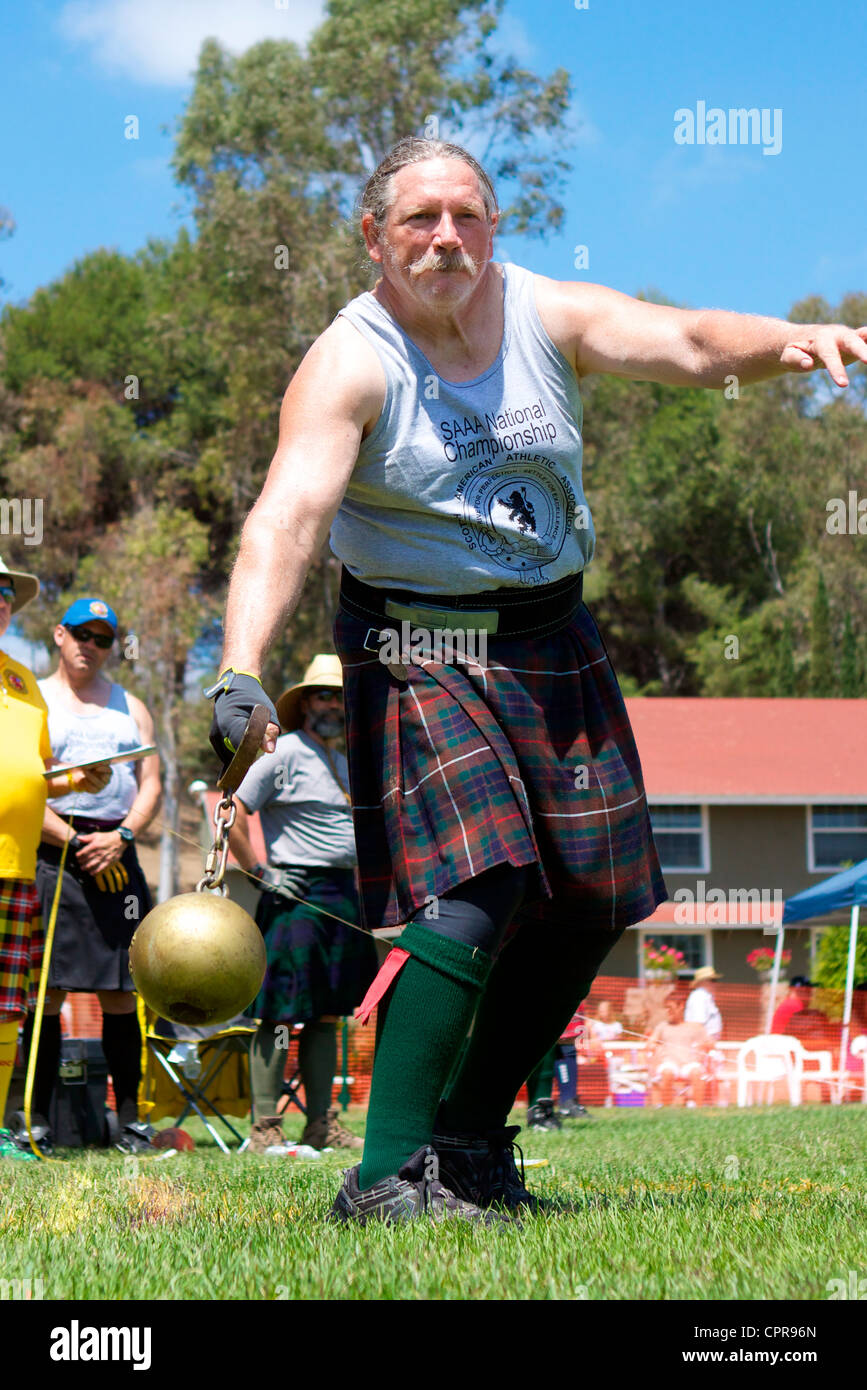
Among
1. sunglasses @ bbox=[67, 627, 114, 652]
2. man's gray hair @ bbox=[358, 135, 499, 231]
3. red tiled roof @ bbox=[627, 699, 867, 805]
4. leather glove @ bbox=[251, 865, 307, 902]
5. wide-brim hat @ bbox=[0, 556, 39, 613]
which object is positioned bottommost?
leather glove @ bbox=[251, 865, 307, 902]

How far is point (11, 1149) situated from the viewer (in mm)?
5699

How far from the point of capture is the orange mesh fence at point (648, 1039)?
1513cm

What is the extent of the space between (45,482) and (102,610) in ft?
103

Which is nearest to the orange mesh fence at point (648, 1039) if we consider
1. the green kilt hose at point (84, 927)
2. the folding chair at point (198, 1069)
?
the folding chair at point (198, 1069)

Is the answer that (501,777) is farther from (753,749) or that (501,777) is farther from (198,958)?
(753,749)

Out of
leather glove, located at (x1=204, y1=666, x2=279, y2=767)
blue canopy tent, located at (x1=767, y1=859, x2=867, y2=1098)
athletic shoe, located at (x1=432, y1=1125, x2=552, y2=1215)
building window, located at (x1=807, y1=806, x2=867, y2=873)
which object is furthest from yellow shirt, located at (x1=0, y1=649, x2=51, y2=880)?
building window, located at (x1=807, y1=806, x2=867, y2=873)

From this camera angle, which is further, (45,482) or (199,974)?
(45,482)

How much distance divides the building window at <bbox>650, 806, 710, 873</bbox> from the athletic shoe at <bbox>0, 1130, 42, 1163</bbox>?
915 inches

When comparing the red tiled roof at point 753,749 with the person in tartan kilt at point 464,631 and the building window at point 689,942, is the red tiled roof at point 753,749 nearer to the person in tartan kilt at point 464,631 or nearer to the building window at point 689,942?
the building window at point 689,942

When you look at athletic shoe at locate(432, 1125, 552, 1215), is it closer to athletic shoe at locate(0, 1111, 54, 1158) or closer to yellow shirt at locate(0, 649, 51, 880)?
yellow shirt at locate(0, 649, 51, 880)

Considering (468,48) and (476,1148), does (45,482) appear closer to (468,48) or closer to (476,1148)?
(468,48)

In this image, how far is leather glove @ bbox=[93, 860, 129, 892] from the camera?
265 inches
